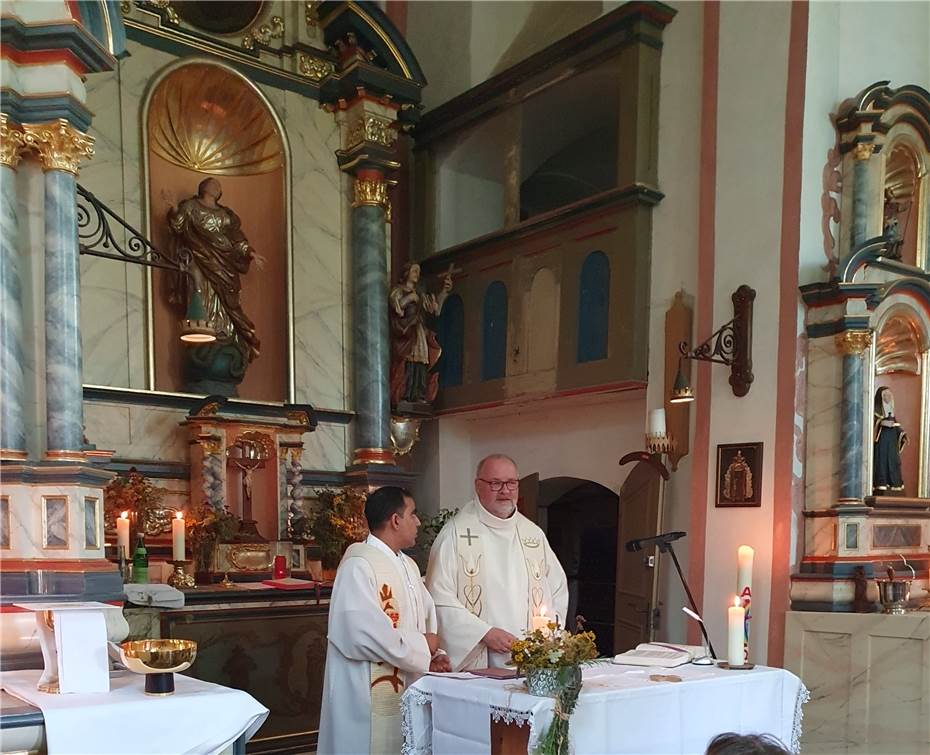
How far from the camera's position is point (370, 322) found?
9.95 metres

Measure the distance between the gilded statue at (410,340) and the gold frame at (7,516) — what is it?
5592 mm

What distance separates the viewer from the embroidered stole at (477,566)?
202 inches

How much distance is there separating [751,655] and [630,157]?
421 cm

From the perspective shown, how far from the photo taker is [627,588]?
26.7 ft

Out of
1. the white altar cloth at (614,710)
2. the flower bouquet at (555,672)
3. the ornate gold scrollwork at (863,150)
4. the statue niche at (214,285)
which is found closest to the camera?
the flower bouquet at (555,672)

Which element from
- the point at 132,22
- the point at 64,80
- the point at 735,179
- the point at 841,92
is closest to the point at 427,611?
the point at 64,80

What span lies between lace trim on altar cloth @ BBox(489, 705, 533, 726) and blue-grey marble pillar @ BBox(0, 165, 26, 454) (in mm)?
2936

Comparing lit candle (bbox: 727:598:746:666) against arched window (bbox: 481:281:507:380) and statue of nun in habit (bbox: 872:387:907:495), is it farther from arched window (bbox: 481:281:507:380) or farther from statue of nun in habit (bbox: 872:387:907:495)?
arched window (bbox: 481:281:507:380)

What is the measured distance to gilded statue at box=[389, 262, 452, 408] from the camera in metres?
10.3

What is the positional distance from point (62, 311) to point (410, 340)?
527cm

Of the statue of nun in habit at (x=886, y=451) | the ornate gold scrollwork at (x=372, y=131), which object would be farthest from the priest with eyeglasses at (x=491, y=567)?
the ornate gold scrollwork at (x=372, y=131)

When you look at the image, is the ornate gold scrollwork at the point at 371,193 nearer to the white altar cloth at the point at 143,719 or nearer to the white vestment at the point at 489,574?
the white vestment at the point at 489,574

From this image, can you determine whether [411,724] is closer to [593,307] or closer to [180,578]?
[180,578]

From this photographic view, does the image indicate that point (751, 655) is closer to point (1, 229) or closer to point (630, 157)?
point (630, 157)
